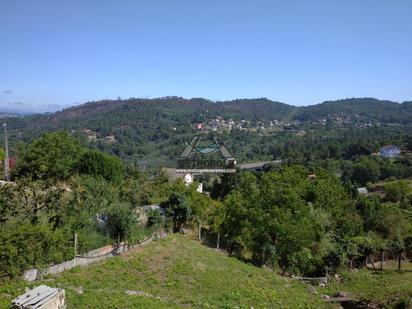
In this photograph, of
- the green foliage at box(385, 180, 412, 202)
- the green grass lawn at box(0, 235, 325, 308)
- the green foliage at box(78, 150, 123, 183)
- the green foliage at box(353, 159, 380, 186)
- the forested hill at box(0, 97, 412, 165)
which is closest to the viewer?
the green grass lawn at box(0, 235, 325, 308)

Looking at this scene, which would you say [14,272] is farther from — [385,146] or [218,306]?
[385,146]

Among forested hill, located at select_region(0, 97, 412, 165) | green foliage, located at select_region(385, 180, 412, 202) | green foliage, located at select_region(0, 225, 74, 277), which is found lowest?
green foliage, located at select_region(385, 180, 412, 202)

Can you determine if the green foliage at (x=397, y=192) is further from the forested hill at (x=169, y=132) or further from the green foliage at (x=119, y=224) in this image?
the green foliage at (x=119, y=224)

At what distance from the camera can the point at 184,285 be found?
1534 centimetres

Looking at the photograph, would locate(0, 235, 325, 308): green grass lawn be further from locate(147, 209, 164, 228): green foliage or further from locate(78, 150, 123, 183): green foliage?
locate(78, 150, 123, 183): green foliage

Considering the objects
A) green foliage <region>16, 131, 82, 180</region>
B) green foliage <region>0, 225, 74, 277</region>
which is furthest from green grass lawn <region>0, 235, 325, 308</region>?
green foliage <region>16, 131, 82, 180</region>

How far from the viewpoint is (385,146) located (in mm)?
101812

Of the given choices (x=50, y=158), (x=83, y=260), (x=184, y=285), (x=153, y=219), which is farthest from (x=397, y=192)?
(x=83, y=260)

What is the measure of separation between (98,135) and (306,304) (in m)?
131

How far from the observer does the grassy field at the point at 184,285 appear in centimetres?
1261

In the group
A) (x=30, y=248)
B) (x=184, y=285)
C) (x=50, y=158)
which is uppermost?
(x=50, y=158)

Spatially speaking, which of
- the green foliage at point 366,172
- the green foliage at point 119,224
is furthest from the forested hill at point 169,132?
the green foliage at point 119,224

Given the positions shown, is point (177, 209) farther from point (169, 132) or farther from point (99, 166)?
point (169, 132)

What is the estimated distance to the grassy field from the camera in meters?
12.6
